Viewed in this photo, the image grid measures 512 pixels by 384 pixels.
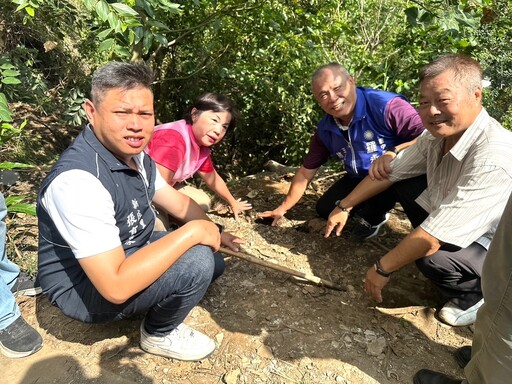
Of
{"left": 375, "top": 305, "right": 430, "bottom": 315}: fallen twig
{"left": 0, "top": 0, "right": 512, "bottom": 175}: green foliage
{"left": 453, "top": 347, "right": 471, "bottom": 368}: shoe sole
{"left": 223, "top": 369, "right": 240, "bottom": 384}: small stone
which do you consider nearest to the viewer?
{"left": 223, "top": 369, "right": 240, "bottom": 384}: small stone

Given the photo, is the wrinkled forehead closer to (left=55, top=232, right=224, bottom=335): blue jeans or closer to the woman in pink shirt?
the woman in pink shirt

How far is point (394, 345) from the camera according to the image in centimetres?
233

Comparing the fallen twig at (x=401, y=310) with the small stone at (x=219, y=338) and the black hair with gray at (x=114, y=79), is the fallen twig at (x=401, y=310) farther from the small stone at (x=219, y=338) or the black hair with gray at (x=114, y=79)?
the black hair with gray at (x=114, y=79)

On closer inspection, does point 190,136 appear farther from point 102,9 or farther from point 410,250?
point 410,250

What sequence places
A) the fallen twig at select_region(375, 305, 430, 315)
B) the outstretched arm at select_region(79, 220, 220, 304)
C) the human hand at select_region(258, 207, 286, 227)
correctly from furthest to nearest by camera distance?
the human hand at select_region(258, 207, 286, 227) → the fallen twig at select_region(375, 305, 430, 315) → the outstretched arm at select_region(79, 220, 220, 304)

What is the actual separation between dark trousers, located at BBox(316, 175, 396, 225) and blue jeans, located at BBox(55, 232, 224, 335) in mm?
1764

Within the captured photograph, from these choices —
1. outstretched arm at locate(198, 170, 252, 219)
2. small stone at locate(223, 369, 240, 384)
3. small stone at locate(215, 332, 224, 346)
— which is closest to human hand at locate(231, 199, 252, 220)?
outstretched arm at locate(198, 170, 252, 219)

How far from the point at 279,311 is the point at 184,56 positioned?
409cm

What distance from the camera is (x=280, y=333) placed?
93.1 inches

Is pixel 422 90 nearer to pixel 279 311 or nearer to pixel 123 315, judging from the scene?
pixel 279 311

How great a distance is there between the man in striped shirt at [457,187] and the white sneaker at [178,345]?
1099 mm

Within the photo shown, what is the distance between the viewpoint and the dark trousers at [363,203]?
3.25 m

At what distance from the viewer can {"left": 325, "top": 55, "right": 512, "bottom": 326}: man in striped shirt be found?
201 centimetres

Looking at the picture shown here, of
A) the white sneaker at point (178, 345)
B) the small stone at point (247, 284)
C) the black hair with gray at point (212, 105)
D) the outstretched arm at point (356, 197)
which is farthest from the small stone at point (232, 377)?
the black hair with gray at point (212, 105)
